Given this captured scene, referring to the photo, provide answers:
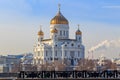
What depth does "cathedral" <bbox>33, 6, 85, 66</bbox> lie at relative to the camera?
411 feet

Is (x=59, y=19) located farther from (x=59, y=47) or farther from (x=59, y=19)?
(x=59, y=47)

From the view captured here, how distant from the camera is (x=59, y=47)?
126m

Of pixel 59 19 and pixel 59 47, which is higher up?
pixel 59 19

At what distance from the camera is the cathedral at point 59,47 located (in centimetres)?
12519

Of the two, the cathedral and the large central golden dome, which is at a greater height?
the large central golden dome

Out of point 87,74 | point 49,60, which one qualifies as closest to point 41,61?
point 49,60

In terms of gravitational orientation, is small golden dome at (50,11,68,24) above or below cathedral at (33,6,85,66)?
above

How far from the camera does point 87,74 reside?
1751 inches

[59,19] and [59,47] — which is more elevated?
[59,19]

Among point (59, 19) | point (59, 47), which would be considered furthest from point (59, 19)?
point (59, 47)

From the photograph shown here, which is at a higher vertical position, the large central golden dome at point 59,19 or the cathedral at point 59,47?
the large central golden dome at point 59,19

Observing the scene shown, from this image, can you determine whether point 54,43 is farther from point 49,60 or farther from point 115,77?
point 115,77

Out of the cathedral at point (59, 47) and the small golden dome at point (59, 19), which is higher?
the small golden dome at point (59, 19)

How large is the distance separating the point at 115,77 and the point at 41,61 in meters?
82.3
